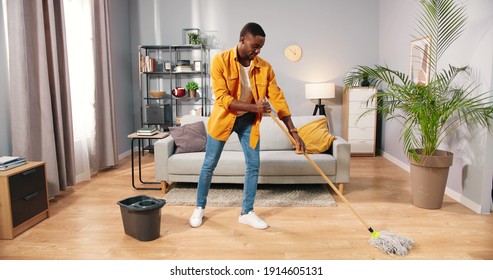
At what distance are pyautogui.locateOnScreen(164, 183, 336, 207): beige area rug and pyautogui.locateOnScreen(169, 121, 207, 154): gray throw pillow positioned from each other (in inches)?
14.2

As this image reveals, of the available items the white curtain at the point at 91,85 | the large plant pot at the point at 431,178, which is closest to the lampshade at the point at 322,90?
the large plant pot at the point at 431,178

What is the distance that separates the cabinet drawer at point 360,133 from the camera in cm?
516

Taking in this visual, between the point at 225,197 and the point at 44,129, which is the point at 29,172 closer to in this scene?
the point at 44,129

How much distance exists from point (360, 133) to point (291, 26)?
6.10 ft

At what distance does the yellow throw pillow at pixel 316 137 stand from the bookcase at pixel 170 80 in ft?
7.07

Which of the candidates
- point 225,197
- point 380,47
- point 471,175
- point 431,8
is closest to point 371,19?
point 380,47

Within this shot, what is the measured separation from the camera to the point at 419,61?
401 centimetres

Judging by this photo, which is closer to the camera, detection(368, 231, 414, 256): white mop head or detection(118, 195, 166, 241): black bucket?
detection(368, 231, 414, 256): white mop head

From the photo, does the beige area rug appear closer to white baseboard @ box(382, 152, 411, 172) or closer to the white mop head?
the white mop head

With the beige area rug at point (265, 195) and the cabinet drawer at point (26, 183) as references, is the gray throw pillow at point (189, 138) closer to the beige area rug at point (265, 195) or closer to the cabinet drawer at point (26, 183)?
the beige area rug at point (265, 195)

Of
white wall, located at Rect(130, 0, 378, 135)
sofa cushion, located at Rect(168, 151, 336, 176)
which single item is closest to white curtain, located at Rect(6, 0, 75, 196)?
sofa cushion, located at Rect(168, 151, 336, 176)

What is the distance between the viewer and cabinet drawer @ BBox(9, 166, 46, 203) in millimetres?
2340

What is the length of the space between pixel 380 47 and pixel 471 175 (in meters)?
2.99

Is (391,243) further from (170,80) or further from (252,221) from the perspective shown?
(170,80)
